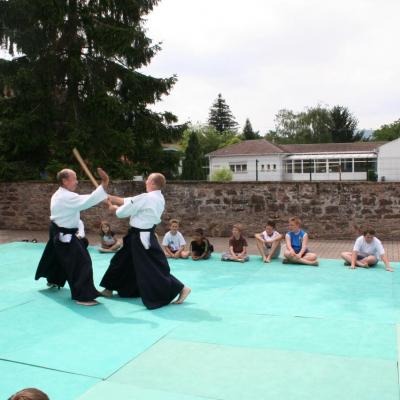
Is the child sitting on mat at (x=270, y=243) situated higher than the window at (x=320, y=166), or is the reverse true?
the window at (x=320, y=166)

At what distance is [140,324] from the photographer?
212 inches

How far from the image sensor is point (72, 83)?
1695cm

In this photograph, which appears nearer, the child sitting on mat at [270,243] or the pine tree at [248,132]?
the child sitting on mat at [270,243]

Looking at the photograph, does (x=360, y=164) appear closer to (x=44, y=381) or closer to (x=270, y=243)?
(x=270, y=243)

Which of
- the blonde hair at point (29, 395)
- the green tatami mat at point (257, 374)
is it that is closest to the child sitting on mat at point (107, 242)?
the green tatami mat at point (257, 374)

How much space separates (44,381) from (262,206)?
9968mm

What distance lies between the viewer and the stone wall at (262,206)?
12.6m

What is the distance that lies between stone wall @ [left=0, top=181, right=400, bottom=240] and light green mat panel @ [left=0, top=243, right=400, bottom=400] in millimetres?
5195

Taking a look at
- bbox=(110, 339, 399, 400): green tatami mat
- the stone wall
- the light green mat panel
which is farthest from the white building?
bbox=(110, 339, 399, 400): green tatami mat

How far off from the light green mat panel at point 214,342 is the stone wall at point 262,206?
519cm

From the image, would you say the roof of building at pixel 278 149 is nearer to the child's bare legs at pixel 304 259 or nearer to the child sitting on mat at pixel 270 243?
the child sitting on mat at pixel 270 243

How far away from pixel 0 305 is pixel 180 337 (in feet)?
8.76

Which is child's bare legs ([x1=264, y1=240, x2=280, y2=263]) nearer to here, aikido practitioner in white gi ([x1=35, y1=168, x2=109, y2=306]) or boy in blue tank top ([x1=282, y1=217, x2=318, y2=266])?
boy in blue tank top ([x1=282, y1=217, x2=318, y2=266])

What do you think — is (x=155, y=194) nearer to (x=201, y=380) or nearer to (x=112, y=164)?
(x=201, y=380)
